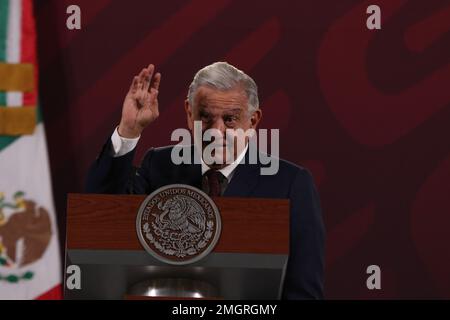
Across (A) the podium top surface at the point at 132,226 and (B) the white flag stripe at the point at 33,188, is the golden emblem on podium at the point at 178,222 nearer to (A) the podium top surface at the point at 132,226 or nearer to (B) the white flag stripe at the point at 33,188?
(A) the podium top surface at the point at 132,226

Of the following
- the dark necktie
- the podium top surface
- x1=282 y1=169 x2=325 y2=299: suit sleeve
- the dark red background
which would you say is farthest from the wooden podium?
the dark red background

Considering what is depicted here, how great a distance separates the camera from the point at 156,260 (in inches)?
77.2

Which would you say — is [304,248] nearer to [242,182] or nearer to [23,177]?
[242,182]

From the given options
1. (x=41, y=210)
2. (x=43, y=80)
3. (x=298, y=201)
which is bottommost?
(x=41, y=210)

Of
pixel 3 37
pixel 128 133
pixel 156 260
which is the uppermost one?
pixel 3 37

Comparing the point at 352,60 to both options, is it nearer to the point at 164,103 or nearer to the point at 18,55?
the point at 164,103

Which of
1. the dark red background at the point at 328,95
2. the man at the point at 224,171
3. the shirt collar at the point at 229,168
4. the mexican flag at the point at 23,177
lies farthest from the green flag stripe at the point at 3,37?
the shirt collar at the point at 229,168

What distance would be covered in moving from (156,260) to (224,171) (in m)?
0.73

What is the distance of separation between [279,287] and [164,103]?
6.15 ft

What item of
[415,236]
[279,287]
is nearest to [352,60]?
[415,236]

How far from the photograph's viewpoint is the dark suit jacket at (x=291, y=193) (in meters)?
2.35

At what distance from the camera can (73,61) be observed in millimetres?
3807

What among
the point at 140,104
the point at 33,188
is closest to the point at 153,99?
the point at 140,104

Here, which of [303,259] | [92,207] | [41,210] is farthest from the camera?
[41,210]
